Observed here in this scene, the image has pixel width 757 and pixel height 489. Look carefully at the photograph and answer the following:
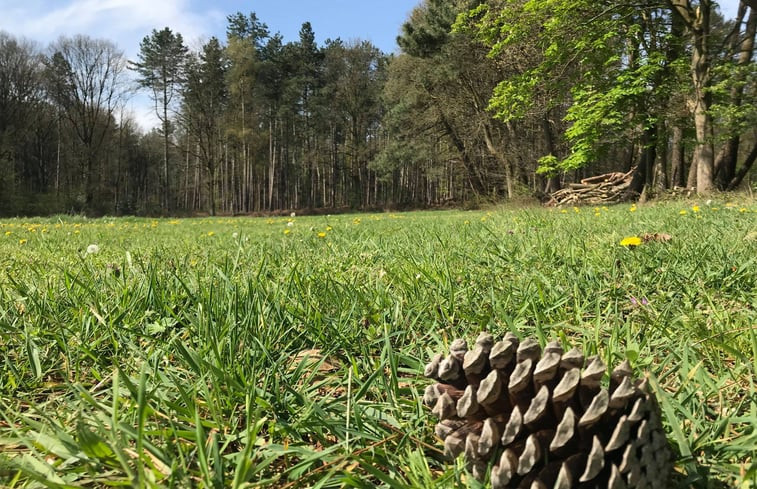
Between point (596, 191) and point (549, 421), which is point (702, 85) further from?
point (549, 421)

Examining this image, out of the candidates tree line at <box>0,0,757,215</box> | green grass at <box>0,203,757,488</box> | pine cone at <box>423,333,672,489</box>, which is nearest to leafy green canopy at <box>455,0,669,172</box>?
tree line at <box>0,0,757,215</box>

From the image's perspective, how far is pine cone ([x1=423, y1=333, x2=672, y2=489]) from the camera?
2.17 feet

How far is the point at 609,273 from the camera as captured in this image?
212cm

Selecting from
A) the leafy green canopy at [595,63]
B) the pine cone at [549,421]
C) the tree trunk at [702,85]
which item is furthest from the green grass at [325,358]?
the leafy green canopy at [595,63]

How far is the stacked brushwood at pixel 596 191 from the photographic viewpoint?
18.5 meters

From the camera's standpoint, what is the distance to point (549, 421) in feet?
2.40

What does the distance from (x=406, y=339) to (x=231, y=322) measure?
662 millimetres

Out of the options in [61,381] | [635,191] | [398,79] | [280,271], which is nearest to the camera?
[61,381]

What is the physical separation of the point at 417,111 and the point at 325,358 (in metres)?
30.5

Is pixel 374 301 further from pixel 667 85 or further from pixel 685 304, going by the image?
pixel 667 85

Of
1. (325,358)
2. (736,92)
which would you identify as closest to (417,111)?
(736,92)

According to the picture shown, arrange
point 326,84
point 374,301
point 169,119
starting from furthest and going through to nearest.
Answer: point 326,84 < point 169,119 < point 374,301

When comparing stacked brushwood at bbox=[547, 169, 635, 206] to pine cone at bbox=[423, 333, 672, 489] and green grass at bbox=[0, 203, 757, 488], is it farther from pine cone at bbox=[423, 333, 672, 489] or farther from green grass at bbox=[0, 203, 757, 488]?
pine cone at bbox=[423, 333, 672, 489]

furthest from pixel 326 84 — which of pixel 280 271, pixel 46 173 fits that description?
pixel 280 271
